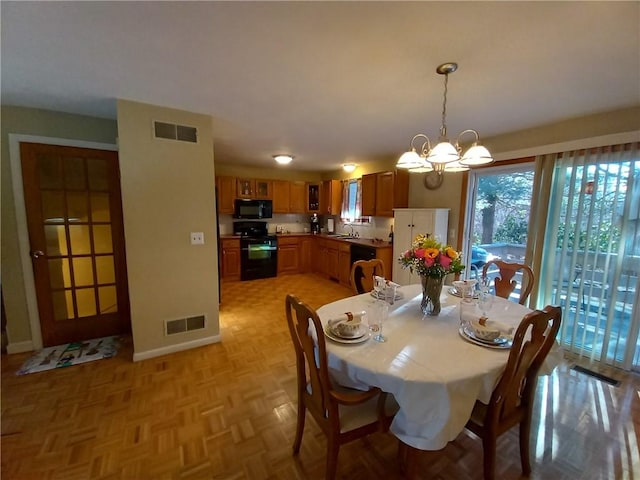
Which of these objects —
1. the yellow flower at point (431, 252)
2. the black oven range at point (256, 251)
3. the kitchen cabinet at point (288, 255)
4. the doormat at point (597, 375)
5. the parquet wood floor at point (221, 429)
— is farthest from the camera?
the kitchen cabinet at point (288, 255)

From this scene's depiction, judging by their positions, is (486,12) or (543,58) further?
(543,58)

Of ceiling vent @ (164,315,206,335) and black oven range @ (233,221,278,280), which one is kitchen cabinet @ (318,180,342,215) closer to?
black oven range @ (233,221,278,280)

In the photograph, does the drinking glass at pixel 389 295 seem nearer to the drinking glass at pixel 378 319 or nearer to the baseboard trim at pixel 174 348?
the drinking glass at pixel 378 319

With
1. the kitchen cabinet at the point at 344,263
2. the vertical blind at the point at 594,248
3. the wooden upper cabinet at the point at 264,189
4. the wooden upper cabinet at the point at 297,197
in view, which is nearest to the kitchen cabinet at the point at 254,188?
the wooden upper cabinet at the point at 264,189

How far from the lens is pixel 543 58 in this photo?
5.29 ft

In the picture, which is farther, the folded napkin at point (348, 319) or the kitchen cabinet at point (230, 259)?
the kitchen cabinet at point (230, 259)

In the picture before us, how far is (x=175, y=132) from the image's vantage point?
2.53 meters

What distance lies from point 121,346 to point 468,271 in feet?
14.4

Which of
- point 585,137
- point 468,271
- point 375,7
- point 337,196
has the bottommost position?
point 468,271

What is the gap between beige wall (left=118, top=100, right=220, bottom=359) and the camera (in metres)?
2.38

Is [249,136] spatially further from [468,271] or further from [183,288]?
[468,271]

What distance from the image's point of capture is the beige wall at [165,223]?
2.38 metres

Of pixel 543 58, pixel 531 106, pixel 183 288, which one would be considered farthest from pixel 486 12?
pixel 183 288

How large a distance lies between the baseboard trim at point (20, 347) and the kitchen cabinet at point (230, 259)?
2.81m
